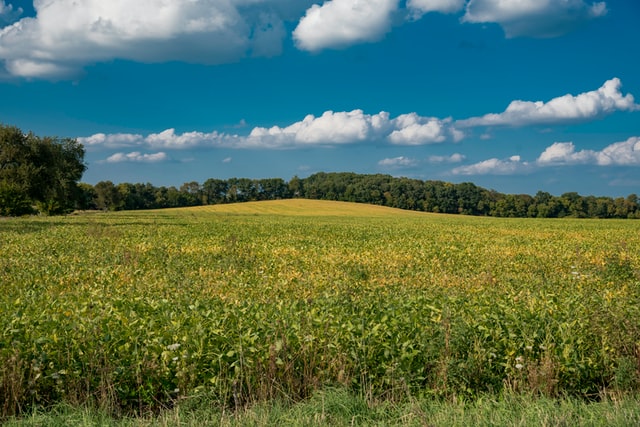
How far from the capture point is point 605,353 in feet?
22.8

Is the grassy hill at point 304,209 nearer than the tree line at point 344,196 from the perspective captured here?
No

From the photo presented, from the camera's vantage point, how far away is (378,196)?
141 meters

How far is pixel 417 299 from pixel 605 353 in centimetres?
317

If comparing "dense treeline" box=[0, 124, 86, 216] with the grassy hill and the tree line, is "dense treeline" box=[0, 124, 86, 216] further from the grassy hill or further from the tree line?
the grassy hill

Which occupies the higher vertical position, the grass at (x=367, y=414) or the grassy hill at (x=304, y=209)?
the grassy hill at (x=304, y=209)

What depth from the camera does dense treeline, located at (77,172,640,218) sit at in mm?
120000

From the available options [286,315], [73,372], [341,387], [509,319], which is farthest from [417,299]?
[73,372]

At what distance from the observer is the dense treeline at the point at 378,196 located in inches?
4724

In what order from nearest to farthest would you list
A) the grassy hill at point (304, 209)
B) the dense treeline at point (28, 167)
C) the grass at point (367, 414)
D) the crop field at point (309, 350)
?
the grass at point (367, 414) < the crop field at point (309, 350) < the dense treeline at point (28, 167) < the grassy hill at point (304, 209)

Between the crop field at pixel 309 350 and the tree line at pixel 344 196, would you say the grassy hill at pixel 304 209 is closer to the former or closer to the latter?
the tree line at pixel 344 196

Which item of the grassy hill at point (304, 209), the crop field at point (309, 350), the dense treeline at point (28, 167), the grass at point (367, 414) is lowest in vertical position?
the grass at point (367, 414)

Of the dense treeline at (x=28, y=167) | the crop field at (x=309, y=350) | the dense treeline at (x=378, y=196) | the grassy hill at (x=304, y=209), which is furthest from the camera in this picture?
the dense treeline at (x=378, y=196)

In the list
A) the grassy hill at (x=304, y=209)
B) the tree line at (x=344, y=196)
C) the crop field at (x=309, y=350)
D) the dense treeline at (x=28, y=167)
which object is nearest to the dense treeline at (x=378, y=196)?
the tree line at (x=344, y=196)

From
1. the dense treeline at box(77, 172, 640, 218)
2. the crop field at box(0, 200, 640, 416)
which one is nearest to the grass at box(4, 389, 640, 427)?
the crop field at box(0, 200, 640, 416)
